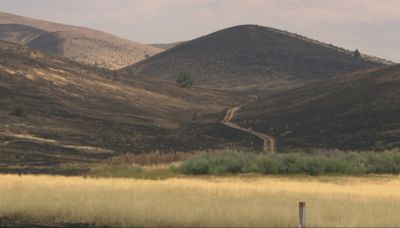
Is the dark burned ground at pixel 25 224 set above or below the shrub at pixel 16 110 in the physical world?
below

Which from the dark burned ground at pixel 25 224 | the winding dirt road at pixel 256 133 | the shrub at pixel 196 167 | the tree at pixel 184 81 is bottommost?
the dark burned ground at pixel 25 224

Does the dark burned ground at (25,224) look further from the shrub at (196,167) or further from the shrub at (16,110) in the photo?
the shrub at (16,110)

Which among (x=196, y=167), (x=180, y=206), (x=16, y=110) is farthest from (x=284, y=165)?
(x=16, y=110)

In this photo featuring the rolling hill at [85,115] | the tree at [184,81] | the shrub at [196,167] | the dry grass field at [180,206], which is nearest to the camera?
the dry grass field at [180,206]

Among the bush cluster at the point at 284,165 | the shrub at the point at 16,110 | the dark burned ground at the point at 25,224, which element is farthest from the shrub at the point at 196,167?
the shrub at the point at 16,110

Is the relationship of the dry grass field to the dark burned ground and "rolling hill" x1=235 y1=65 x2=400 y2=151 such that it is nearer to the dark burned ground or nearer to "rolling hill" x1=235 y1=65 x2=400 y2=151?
the dark burned ground

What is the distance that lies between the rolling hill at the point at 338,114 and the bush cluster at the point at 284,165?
2229 cm

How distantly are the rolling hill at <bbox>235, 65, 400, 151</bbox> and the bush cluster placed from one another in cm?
2229

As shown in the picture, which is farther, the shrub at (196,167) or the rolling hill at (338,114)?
the rolling hill at (338,114)

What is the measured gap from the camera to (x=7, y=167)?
48.4 m

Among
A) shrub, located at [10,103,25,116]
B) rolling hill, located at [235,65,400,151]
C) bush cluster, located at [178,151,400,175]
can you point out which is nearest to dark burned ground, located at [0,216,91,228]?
bush cluster, located at [178,151,400,175]

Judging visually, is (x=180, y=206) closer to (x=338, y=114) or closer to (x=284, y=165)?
(x=284, y=165)

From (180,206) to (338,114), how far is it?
7662cm

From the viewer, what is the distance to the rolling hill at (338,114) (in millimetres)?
76913
